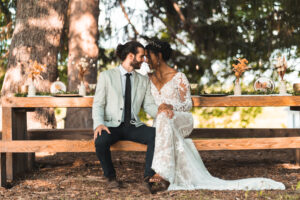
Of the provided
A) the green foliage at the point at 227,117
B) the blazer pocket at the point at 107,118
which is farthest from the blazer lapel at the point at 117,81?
the green foliage at the point at 227,117

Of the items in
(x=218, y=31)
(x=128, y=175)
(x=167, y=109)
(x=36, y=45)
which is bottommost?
(x=128, y=175)

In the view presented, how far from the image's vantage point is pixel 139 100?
14.1 feet

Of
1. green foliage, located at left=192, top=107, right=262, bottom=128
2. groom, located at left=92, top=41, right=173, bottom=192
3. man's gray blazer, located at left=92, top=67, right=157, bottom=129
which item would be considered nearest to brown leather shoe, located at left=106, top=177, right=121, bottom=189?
groom, located at left=92, top=41, right=173, bottom=192

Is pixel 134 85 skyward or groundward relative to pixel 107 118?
skyward

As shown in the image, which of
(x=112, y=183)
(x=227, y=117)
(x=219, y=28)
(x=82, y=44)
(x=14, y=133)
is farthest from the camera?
(x=227, y=117)

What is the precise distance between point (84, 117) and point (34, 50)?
5.07 ft

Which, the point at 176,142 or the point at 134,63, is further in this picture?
the point at 134,63

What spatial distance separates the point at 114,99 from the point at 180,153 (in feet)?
2.68

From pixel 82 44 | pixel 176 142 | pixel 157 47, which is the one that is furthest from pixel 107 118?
pixel 82 44

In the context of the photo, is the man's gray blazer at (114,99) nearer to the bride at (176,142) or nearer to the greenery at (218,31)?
the bride at (176,142)

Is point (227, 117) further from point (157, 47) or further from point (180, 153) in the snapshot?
point (180, 153)

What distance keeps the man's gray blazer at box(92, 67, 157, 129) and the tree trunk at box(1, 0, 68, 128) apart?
95.2 inches

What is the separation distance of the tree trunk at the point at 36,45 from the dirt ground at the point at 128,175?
1041mm

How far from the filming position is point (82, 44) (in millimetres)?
7289
